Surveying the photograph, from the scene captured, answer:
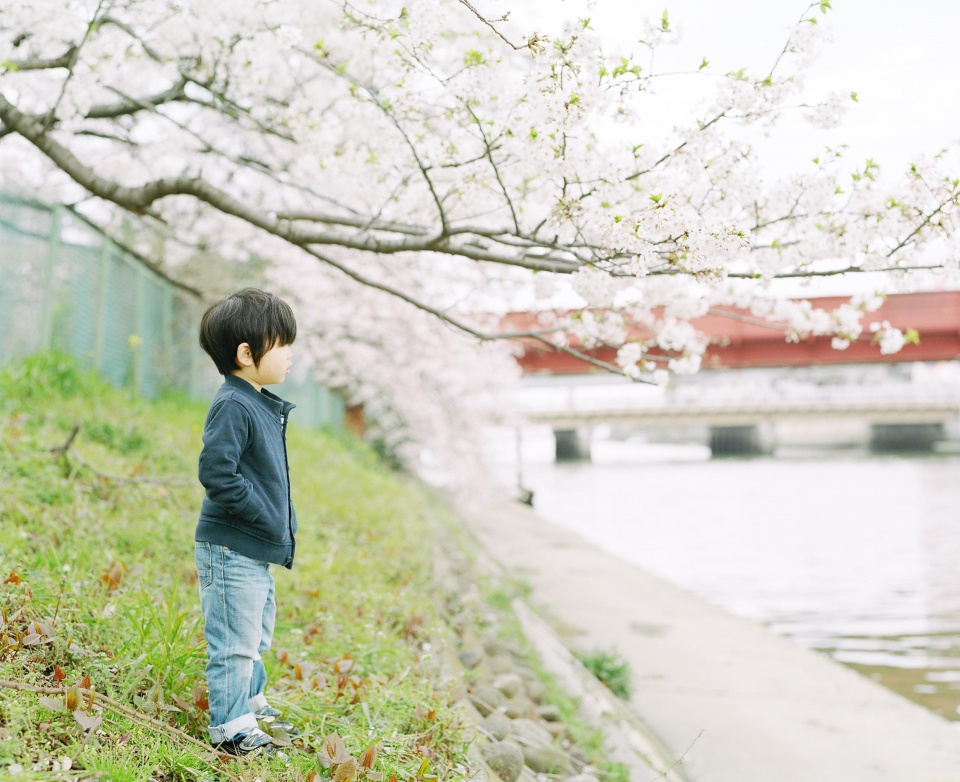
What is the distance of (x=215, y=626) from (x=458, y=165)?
7.81ft

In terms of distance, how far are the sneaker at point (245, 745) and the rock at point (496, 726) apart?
1374mm

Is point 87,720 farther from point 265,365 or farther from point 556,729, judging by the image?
point 556,729

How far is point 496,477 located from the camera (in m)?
17.5

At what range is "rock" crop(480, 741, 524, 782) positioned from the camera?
10.8ft

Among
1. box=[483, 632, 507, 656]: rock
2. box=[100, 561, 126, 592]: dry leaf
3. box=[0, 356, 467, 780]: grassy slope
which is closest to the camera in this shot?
box=[0, 356, 467, 780]: grassy slope

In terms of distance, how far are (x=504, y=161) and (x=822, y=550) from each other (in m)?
14.6

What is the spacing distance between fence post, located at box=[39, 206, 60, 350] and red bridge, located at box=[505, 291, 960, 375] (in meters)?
8.68

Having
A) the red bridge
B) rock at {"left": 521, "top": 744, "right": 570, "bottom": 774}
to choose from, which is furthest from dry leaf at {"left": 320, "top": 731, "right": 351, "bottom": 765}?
the red bridge

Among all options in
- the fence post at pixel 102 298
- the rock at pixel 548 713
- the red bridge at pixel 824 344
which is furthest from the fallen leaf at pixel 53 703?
the red bridge at pixel 824 344

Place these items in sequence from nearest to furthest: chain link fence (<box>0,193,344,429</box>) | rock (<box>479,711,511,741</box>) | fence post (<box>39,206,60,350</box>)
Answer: rock (<box>479,711,511,741</box>)
chain link fence (<box>0,193,344,429</box>)
fence post (<box>39,206,60,350</box>)

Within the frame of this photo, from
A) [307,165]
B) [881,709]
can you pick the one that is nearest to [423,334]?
[307,165]

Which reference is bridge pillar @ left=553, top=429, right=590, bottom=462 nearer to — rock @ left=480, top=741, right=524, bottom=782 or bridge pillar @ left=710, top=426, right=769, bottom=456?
bridge pillar @ left=710, top=426, right=769, bottom=456

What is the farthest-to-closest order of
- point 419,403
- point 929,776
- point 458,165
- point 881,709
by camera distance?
point 419,403 < point 881,709 < point 929,776 < point 458,165

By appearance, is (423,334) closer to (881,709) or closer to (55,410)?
(55,410)
